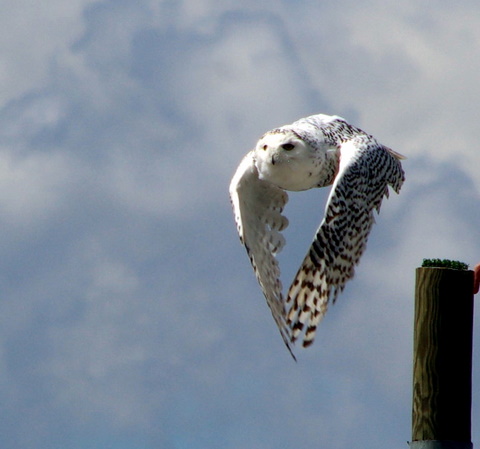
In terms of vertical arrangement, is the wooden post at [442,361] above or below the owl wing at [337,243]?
below

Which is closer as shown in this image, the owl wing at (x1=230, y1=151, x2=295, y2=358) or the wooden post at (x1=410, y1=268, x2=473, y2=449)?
the wooden post at (x1=410, y1=268, x2=473, y2=449)

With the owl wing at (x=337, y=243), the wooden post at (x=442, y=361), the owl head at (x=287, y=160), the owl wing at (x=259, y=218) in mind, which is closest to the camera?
the wooden post at (x=442, y=361)

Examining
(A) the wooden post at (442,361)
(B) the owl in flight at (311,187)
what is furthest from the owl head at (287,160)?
(A) the wooden post at (442,361)

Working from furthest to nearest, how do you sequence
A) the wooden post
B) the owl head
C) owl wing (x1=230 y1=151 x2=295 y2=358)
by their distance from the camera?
owl wing (x1=230 y1=151 x2=295 y2=358) < the owl head < the wooden post

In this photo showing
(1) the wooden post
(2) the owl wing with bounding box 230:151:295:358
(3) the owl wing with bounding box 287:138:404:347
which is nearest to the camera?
(1) the wooden post

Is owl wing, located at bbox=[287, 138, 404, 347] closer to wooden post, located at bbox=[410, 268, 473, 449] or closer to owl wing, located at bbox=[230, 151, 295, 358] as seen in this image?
owl wing, located at bbox=[230, 151, 295, 358]

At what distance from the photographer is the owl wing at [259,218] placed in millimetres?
12059

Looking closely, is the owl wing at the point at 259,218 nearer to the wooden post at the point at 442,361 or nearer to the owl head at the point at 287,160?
the owl head at the point at 287,160

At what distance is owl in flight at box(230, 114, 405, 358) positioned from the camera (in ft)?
36.9

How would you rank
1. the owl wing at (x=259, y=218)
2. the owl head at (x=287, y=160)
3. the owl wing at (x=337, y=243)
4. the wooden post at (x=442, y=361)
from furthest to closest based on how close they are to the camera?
1. the owl wing at (x=259, y=218)
2. the owl head at (x=287, y=160)
3. the owl wing at (x=337, y=243)
4. the wooden post at (x=442, y=361)

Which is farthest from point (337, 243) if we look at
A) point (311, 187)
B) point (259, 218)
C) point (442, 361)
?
point (442, 361)

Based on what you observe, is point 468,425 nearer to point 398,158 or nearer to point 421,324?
point 421,324

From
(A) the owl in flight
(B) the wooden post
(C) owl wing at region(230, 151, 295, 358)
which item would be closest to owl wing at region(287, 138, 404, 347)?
(A) the owl in flight

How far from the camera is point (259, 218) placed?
496 inches
